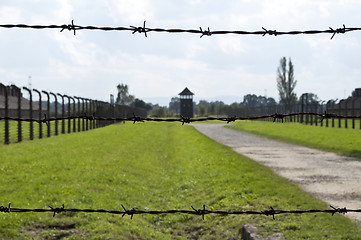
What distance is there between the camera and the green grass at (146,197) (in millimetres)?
7090

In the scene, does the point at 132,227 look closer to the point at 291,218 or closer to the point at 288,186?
the point at 291,218

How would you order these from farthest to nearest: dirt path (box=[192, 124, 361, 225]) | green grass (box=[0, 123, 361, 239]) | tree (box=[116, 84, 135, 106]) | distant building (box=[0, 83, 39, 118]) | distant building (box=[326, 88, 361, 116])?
tree (box=[116, 84, 135, 106]) < distant building (box=[326, 88, 361, 116]) < distant building (box=[0, 83, 39, 118]) < dirt path (box=[192, 124, 361, 225]) < green grass (box=[0, 123, 361, 239])

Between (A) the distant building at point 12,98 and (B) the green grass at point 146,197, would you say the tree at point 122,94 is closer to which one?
(A) the distant building at point 12,98

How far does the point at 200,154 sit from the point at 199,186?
6.95 meters

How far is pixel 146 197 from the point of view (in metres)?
10.8

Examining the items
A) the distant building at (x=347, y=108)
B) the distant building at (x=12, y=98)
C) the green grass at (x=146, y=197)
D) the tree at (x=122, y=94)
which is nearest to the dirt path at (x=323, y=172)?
the green grass at (x=146, y=197)

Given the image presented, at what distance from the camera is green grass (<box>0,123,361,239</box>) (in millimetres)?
7090

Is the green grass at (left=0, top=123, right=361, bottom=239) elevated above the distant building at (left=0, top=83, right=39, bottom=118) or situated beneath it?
situated beneath

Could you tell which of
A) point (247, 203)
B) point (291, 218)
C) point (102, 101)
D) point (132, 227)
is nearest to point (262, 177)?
point (247, 203)

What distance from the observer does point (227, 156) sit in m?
17.7

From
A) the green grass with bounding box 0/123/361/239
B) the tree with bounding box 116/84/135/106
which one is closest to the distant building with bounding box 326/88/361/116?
the green grass with bounding box 0/123/361/239

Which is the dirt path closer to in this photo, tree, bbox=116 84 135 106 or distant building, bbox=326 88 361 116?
distant building, bbox=326 88 361 116

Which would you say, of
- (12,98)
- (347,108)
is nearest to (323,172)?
(12,98)

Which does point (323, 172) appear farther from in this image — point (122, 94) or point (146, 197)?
point (122, 94)
